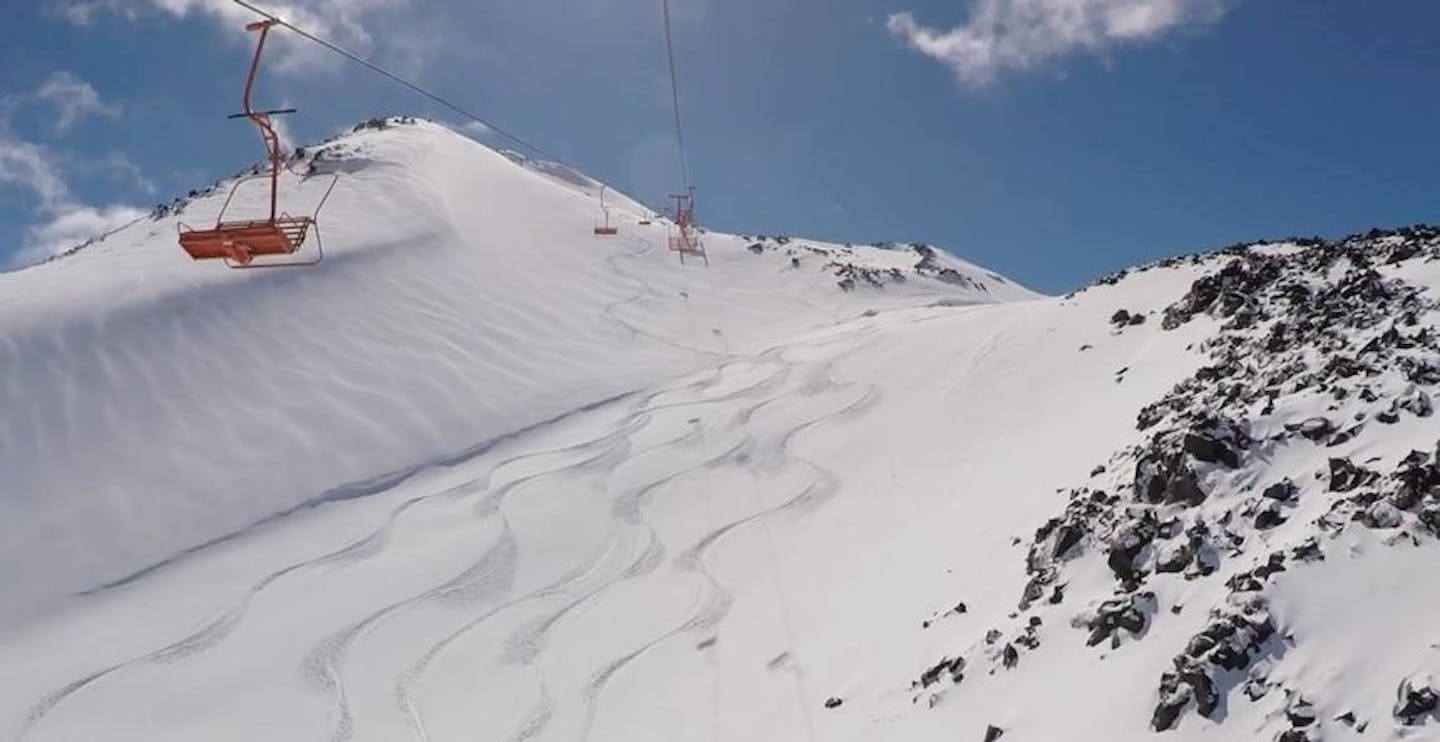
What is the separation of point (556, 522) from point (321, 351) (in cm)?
1422

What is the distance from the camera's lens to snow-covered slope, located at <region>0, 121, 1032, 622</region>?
23.5 m

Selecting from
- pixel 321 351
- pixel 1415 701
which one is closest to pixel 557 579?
pixel 1415 701

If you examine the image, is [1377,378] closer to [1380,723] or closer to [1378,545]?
[1378,545]

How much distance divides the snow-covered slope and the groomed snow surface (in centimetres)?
14

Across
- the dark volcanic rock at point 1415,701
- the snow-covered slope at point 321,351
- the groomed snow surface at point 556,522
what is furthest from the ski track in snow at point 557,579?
the dark volcanic rock at point 1415,701

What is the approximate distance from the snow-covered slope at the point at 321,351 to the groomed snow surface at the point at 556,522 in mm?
140

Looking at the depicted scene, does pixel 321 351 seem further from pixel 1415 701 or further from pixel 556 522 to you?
pixel 1415 701

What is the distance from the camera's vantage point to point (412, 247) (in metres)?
48.4

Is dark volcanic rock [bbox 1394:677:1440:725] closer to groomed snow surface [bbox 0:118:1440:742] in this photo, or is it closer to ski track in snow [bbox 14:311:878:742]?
groomed snow surface [bbox 0:118:1440:742]

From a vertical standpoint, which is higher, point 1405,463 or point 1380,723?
point 1405,463

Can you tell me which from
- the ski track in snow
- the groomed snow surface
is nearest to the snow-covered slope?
the groomed snow surface

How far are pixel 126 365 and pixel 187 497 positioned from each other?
27.3 feet

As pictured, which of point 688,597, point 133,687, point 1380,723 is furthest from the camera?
point 688,597

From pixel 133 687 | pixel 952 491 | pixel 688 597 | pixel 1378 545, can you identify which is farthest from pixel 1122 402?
pixel 133 687
